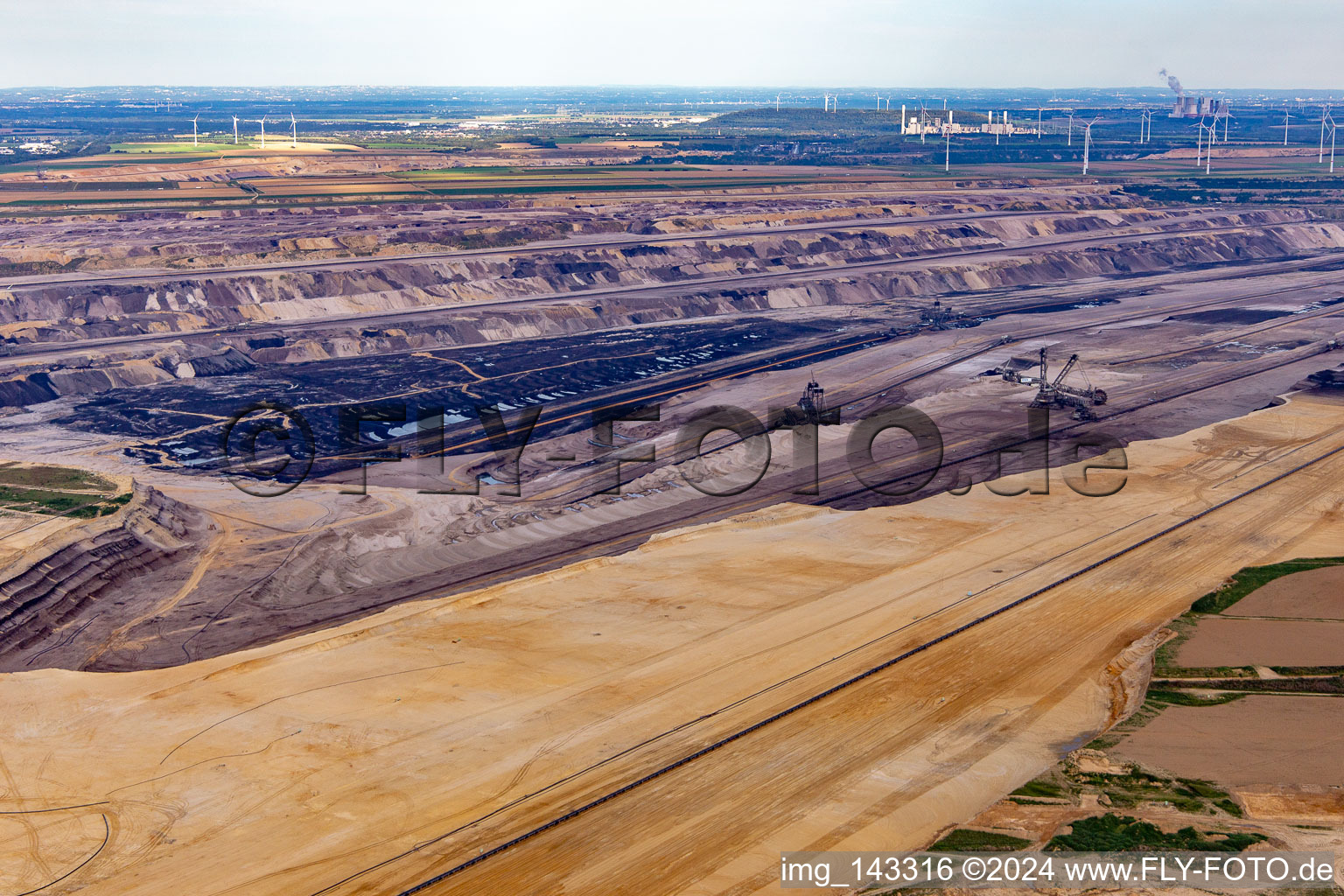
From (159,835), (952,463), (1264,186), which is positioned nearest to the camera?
(159,835)

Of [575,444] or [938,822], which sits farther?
[575,444]

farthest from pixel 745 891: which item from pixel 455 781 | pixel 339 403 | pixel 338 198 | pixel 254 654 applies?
pixel 338 198

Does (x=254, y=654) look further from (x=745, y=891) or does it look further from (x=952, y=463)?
(x=952, y=463)

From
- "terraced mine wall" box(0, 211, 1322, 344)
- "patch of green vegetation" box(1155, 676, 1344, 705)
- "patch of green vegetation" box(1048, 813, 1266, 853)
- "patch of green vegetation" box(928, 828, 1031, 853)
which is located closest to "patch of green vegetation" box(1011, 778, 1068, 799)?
"patch of green vegetation" box(1048, 813, 1266, 853)

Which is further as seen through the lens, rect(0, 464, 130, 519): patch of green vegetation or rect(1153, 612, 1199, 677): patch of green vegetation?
rect(0, 464, 130, 519): patch of green vegetation

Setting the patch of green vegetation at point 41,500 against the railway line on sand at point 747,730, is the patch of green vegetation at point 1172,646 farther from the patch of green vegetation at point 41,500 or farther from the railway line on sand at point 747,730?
the patch of green vegetation at point 41,500

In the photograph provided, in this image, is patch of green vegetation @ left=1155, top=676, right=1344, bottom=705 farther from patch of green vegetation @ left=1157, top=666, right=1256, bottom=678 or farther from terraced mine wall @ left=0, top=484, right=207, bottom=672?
terraced mine wall @ left=0, top=484, right=207, bottom=672

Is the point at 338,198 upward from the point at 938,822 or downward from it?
upward
